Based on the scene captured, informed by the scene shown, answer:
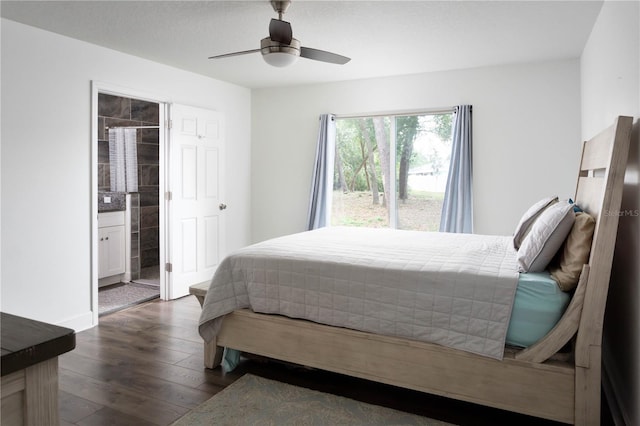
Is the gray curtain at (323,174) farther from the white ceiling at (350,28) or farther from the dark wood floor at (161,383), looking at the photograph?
the dark wood floor at (161,383)

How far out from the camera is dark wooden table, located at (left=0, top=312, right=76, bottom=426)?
0.76 m

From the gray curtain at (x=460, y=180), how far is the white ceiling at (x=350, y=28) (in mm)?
576

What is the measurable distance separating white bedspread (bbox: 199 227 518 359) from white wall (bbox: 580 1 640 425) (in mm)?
529

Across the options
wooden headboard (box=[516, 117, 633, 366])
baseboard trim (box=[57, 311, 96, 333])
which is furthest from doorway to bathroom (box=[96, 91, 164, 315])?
wooden headboard (box=[516, 117, 633, 366])

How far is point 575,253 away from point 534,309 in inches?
13.5

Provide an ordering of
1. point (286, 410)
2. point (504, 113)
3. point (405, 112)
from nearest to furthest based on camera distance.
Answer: point (286, 410) < point (504, 113) < point (405, 112)

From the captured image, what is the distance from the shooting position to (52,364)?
32.8 inches

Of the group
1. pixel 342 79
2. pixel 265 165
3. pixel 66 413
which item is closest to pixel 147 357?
pixel 66 413

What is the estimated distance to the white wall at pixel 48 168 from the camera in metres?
3.23

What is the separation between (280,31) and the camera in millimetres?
2701

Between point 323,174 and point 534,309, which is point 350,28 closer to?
point 323,174

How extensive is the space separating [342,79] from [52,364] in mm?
4732

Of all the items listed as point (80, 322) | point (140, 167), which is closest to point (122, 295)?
point (80, 322)

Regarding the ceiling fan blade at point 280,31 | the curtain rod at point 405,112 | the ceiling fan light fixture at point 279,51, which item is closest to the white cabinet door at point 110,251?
the curtain rod at point 405,112
